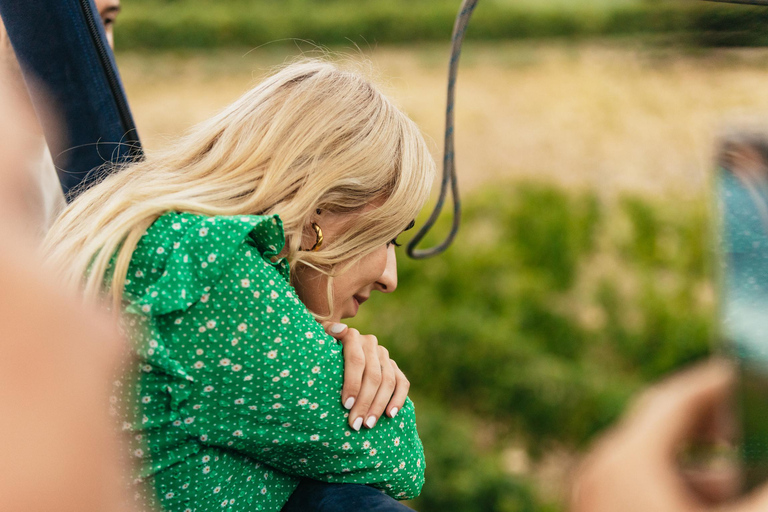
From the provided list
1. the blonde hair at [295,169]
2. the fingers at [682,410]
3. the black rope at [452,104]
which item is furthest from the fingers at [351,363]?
the fingers at [682,410]

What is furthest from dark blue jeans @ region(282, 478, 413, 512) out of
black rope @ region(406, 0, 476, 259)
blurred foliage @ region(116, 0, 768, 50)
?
blurred foliage @ region(116, 0, 768, 50)

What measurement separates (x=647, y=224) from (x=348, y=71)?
3.79 m

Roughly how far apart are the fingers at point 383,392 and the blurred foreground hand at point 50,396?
0.50m

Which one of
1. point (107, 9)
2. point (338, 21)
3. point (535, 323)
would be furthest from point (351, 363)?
point (338, 21)

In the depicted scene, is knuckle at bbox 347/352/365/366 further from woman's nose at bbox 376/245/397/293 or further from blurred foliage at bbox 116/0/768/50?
blurred foliage at bbox 116/0/768/50

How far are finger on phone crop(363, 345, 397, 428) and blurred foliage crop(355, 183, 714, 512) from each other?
2007 millimetres

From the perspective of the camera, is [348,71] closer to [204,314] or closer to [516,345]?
[204,314]

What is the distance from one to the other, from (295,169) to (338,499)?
15.7 inches

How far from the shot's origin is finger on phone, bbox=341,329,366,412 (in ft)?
2.63

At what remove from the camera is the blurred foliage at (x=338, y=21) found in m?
7.58

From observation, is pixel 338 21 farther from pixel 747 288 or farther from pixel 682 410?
pixel 682 410

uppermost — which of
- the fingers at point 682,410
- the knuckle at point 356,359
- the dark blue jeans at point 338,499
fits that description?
the fingers at point 682,410

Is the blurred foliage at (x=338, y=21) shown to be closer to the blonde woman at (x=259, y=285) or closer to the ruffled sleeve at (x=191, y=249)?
the blonde woman at (x=259, y=285)

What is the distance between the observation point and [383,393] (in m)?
0.83
